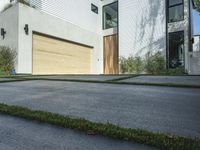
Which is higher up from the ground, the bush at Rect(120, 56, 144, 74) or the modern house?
the modern house

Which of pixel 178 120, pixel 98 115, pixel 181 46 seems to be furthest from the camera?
pixel 181 46

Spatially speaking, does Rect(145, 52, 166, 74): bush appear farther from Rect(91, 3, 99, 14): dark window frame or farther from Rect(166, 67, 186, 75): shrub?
Rect(91, 3, 99, 14): dark window frame

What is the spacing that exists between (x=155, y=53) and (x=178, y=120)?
11909 mm

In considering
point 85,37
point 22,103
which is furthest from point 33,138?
point 85,37

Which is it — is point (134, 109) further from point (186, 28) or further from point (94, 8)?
point (94, 8)

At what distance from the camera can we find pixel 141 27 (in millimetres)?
14891

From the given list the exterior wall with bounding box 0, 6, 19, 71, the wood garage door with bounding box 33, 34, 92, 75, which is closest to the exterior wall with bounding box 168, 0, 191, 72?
the wood garage door with bounding box 33, 34, 92, 75

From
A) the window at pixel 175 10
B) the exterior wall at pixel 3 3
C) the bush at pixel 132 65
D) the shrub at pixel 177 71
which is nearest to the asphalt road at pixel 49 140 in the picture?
the shrub at pixel 177 71

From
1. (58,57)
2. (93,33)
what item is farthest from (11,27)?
(93,33)

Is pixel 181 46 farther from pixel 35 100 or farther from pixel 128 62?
pixel 35 100

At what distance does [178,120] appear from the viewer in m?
2.58

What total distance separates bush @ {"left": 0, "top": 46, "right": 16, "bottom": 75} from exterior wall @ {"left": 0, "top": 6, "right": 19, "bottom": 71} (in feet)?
0.95

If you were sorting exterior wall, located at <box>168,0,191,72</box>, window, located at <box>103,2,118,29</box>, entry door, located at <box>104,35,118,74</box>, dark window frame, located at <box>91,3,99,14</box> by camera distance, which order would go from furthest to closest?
window, located at <box>103,2,118,29</box>
dark window frame, located at <box>91,3,99,14</box>
entry door, located at <box>104,35,118,74</box>
exterior wall, located at <box>168,0,191,72</box>

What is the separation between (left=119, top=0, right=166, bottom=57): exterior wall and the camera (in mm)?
14016
